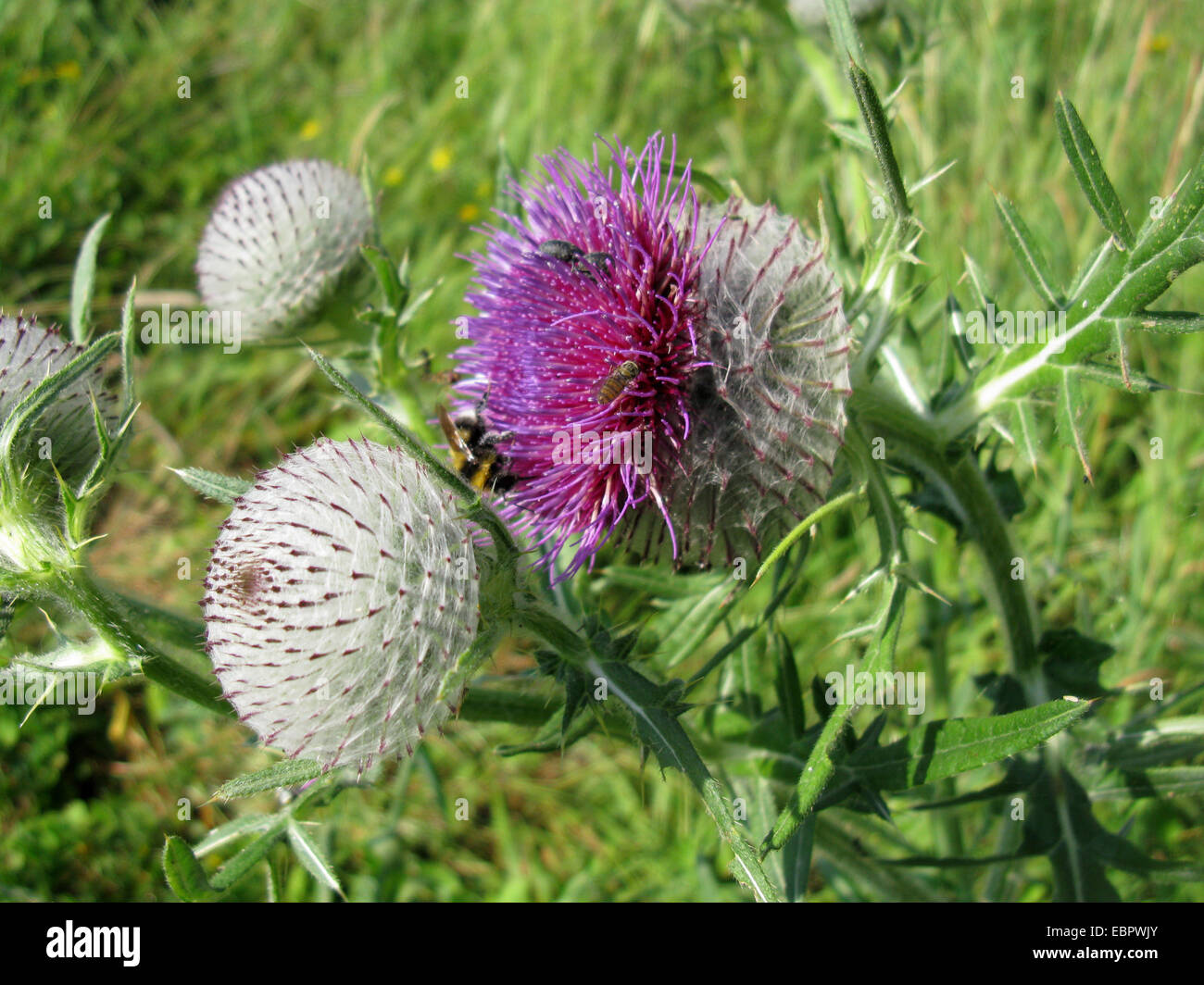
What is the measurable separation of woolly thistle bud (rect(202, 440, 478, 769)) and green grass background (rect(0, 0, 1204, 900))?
121cm

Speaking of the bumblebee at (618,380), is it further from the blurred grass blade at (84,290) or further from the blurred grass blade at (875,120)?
the blurred grass blade at (84,290)

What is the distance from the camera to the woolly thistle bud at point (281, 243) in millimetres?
2969

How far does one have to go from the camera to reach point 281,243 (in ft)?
9.71

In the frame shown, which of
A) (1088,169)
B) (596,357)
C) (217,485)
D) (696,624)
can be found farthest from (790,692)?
(217,485)

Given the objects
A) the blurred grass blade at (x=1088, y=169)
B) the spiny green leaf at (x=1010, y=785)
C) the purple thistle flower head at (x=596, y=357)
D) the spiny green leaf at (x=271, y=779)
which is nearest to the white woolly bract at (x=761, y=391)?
the purple thistle flower head at (x=596, y=357)

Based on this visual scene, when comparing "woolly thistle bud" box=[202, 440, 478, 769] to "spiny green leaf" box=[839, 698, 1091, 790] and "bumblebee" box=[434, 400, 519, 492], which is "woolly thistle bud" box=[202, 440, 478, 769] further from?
"spiny green leaf" box=[839, 698, 1091, 790]

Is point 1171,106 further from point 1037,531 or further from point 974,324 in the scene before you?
point 974,324

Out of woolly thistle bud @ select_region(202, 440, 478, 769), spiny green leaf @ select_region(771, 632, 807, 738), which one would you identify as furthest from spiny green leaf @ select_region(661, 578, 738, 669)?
woolly thistle bud @ select_region(202, 440, 478, 769)

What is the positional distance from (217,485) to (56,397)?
0.42 metres

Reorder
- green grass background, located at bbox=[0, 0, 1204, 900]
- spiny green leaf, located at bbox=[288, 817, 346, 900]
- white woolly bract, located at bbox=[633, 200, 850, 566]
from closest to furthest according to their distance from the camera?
spiny green leaf, located at bbox=[288, 817, 346, 900]
white woolly bract, located at bbox=[633, 200, 850, 566]
green grass background, located at bbox=[0, 0, 1204, 900]

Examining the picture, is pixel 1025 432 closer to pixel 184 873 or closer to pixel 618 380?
pixel 618 380

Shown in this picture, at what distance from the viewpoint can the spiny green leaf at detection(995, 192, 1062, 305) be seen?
213 centimetres

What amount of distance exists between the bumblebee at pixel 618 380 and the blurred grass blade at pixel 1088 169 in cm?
99
